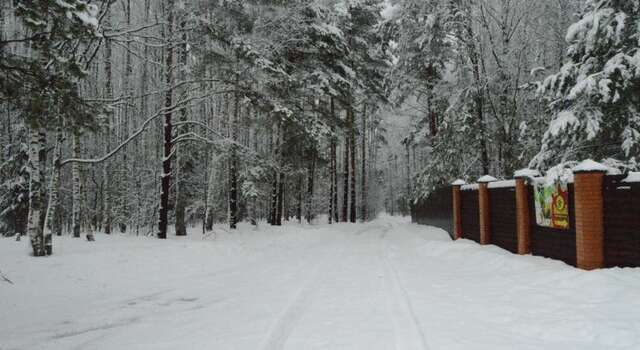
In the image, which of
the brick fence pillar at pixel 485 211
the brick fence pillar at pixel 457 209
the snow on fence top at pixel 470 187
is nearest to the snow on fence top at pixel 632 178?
the brick fence pillar at pixel 485 211

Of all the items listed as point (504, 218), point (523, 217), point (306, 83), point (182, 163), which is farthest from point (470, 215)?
point (182, 163)

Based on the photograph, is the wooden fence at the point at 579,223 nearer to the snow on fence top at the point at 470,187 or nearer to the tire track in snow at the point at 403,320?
the snow on fence top at the point at 470,187

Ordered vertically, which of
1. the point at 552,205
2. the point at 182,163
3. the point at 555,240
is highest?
the point at 182,163

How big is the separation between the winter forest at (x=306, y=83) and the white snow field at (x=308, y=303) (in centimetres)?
263

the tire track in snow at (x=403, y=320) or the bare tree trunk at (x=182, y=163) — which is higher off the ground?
the bare tree trunk at (x=182, y=163)

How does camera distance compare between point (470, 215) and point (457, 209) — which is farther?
point (457, 209)

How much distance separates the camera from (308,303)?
5.92 meters

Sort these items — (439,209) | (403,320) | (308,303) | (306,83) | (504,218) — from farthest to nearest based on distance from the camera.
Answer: (439,209) → (306,83) → (504,218) → (308,303) → (403,320)

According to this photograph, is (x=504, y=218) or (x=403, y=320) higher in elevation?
(x=504, y=218)

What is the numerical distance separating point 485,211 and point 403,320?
7740mm

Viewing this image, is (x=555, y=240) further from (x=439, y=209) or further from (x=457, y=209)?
(x=439, y=209)

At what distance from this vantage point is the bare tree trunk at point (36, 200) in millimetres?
8734

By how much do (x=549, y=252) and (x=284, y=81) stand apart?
29.8 feet

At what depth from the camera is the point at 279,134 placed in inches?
745
